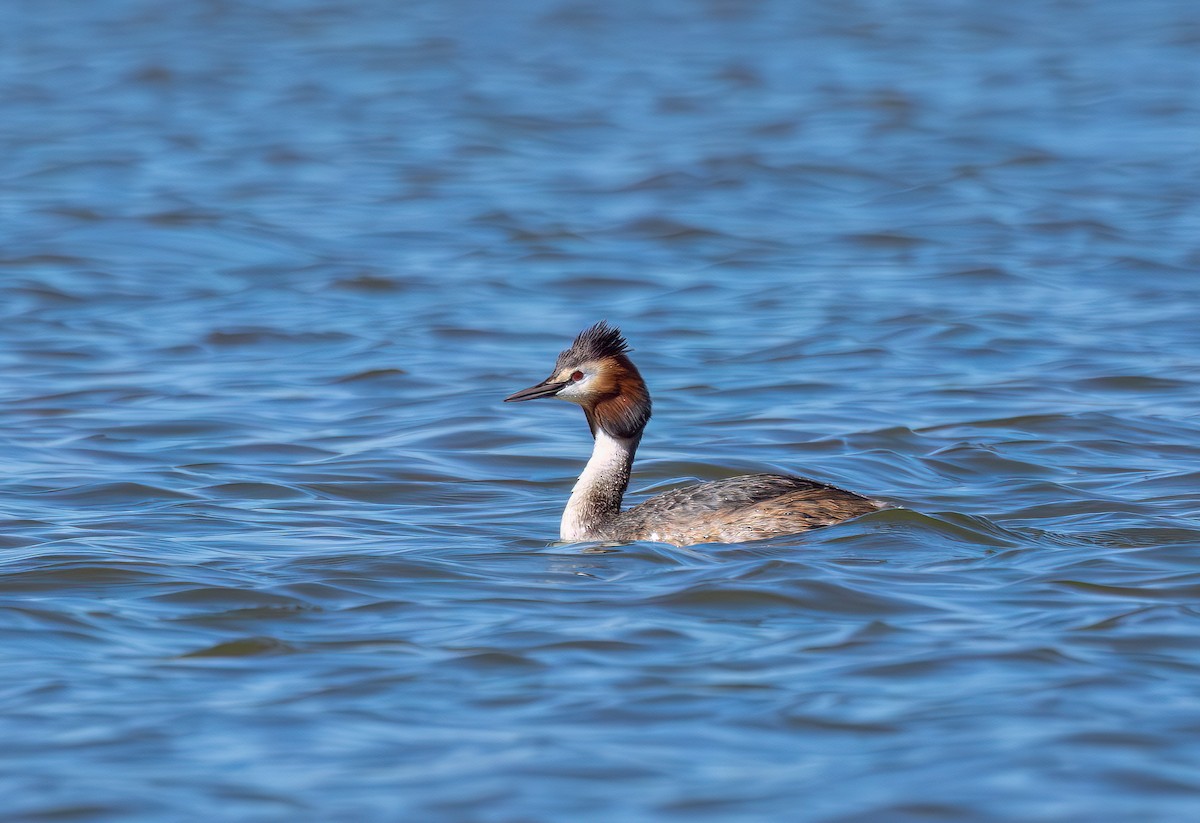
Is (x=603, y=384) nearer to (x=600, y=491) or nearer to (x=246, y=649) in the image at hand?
(x=600, y=491)

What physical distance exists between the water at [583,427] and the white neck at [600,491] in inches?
8.0

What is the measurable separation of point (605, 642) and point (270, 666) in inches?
47.0

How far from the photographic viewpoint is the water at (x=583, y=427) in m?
5.87

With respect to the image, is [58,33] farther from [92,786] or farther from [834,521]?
[92,786]

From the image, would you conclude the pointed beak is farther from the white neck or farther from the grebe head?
the white neck

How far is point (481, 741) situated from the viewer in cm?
591

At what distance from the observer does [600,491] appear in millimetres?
9094

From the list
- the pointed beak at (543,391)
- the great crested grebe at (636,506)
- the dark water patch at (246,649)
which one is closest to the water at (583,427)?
the dark water patch at (246,649)

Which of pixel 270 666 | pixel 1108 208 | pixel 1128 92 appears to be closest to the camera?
pixel 270 666

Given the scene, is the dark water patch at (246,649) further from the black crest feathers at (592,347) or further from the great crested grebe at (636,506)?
A: the black crest feathers at (592,347)

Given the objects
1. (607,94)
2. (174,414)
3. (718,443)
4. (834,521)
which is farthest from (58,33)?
(834,521)

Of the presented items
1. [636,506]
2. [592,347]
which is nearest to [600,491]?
[636,506]

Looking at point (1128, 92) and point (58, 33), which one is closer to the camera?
point (1128, 92)

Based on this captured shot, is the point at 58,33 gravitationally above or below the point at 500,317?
above
